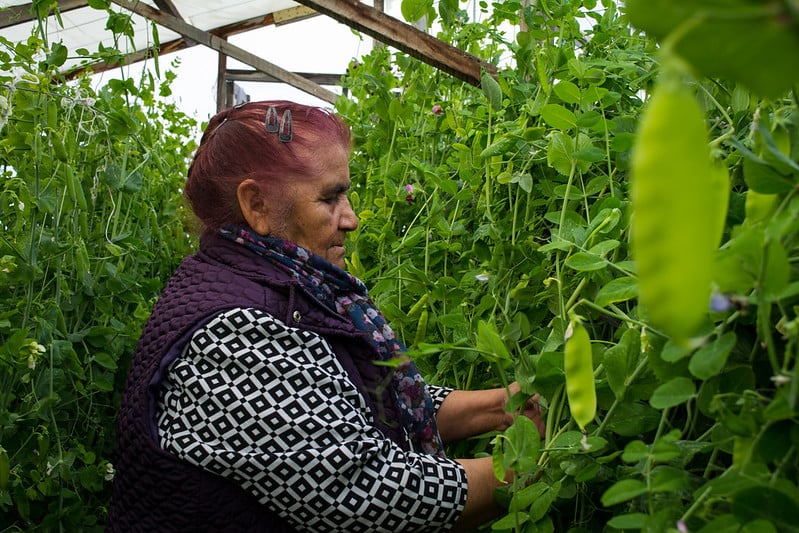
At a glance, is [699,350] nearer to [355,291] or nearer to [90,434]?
[355,291]

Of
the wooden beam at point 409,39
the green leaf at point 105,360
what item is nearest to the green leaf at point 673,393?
the wooden beam at point 409,39

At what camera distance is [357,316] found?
1.29 metres

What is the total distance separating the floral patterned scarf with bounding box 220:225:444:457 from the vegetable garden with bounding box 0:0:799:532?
8 centimetres

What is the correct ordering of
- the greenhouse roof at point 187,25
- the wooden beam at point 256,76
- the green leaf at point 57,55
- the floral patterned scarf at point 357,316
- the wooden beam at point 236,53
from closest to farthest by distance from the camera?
1. the floral patterned scarf at point 357,316
2. the green leaf at point 57,55
3. the greenhouse roof at point 187,25
4. the wooden beam at point 236,53
5. the wooden beam at point 256,76

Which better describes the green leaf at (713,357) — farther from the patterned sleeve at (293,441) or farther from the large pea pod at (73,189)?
the large pea pod at (73,189)

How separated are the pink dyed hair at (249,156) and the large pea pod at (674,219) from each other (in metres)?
1.06

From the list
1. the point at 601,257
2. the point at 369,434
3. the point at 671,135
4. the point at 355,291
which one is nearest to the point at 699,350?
the point at 601,257

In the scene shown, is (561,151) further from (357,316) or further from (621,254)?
(357,316)

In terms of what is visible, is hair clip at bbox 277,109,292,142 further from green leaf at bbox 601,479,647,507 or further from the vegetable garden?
green leaf at bbox 601,479,647,507

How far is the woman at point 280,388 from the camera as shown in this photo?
1051 mm

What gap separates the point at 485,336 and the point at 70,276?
103 centimetres

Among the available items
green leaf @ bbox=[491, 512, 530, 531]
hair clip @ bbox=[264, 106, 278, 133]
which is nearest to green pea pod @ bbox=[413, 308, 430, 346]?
hair clip @ bbox=[264, 106, 278, 133]

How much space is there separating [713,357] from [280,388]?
633 millimetres

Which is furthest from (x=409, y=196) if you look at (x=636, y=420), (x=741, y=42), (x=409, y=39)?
(x=741, y=42)
